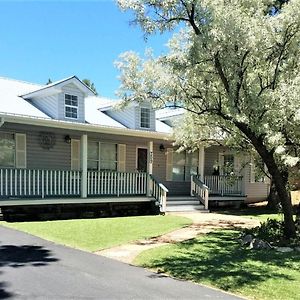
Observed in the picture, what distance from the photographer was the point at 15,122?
14164 millimetres

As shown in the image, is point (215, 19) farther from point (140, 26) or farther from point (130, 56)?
point (130, 56)

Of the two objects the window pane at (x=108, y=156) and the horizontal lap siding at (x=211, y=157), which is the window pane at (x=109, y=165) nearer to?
the window pane at (x=108, y=156)

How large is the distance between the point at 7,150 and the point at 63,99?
289 cm

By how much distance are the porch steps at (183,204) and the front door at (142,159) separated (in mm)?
2035

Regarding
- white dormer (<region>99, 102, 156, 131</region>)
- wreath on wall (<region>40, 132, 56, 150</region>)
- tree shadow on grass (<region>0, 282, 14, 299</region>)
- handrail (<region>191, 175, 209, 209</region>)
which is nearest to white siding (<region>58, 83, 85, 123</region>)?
wreath on wall (<region>40, 132, 56, 150</region>)

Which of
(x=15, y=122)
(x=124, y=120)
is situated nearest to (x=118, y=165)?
(x=124, y=120)

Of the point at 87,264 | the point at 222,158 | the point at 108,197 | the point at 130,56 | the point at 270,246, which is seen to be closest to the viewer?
the point at 87,264

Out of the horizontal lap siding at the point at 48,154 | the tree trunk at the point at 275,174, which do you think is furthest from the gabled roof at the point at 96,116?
the tree trunk at the point at 275,174

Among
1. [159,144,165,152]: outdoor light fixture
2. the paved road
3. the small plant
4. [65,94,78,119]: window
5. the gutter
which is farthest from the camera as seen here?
[159,144,165,152]: outdoor light fixture

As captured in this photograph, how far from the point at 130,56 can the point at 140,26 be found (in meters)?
1.04

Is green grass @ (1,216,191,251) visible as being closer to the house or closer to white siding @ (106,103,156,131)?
the house

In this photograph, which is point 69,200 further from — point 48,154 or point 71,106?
point 71,106

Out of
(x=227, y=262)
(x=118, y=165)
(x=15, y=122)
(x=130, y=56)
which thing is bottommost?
(x=227, y=262)

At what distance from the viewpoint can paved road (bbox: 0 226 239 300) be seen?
5.86m
